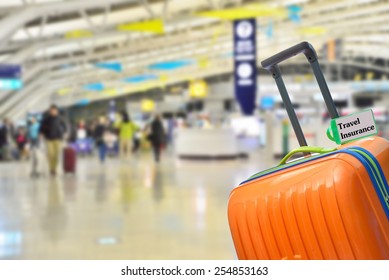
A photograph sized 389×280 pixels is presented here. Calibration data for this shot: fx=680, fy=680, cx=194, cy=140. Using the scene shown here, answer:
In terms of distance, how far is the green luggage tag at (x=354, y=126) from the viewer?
5.67 feet

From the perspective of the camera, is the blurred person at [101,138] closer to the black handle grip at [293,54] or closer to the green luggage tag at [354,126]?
the black handle grip at [293,54]

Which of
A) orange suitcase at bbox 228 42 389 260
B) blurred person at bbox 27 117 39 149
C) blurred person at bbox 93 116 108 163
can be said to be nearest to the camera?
orange suitcase at bbox 228 42 389 260

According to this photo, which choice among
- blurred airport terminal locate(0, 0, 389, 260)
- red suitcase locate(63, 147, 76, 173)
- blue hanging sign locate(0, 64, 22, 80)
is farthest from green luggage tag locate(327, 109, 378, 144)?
blue hanging sign locate(0, 64, 22, 80)

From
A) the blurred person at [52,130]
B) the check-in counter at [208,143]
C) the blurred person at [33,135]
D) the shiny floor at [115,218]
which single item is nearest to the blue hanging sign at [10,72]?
the blurred person at [33,135]

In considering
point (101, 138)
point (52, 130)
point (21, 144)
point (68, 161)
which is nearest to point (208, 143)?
point (101, 138)

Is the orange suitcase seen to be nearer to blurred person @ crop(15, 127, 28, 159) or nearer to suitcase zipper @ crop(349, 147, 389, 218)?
suitcase zipper @ crop(349, 147, 389, 218)

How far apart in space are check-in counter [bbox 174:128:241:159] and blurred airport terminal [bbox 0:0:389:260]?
0.12ft

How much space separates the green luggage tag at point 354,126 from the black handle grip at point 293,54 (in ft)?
0.60

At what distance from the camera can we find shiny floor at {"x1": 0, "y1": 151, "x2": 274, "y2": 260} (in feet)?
19.1

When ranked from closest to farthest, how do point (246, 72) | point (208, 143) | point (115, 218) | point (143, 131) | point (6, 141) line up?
point (115, 218) < point (246, 72) < point (208, 143) < point (6, 141) < point (143, 131)

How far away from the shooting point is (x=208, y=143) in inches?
879

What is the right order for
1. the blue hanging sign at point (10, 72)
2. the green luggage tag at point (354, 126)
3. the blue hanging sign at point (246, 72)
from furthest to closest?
the blue hanging sign at point (10, 72) → the blue hanging sign at point (246, 72) → the green luggage tag at point (354, 126)

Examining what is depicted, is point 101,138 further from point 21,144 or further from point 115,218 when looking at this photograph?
point 115,218

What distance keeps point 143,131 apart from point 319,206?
32026 mm
